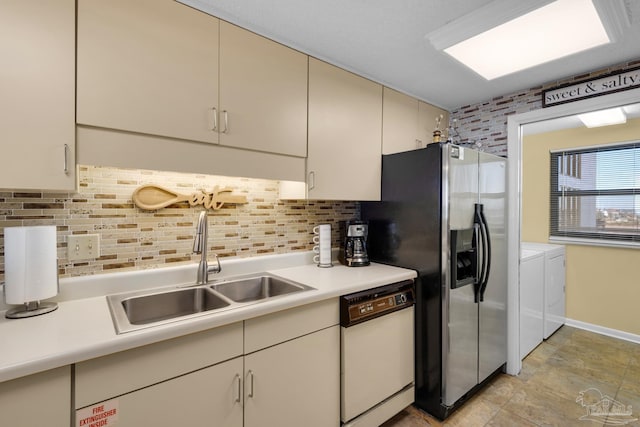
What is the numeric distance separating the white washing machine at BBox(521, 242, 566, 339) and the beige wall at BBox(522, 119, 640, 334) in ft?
0.53

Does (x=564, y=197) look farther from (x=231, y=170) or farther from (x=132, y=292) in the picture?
(x=132, y=292)

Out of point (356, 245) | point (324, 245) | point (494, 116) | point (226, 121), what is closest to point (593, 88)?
point (494, 116)

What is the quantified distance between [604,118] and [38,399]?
4.43 m

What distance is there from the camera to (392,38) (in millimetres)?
1723

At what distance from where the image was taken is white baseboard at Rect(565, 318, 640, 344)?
9.94ft

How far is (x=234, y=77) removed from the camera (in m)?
1.52

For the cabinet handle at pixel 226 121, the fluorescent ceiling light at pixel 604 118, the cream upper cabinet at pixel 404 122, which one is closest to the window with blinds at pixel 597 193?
the fluorescent ceiling light at pixel 604 118

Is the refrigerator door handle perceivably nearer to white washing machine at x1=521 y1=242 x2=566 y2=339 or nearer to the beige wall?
white washing machine at x1=521 y1=242 x2=566 y2=339

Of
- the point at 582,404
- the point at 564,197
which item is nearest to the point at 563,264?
the point at 564,197

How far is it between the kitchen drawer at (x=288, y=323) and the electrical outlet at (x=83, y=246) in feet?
2.75

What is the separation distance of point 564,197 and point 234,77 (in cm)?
391

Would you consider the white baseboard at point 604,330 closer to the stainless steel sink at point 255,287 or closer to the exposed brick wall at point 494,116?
the exposed brick wall at point 494,116

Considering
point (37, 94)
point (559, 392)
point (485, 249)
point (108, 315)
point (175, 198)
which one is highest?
point (37, 94)

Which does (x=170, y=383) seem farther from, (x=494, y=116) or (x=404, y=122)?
(x=494, y=116)
